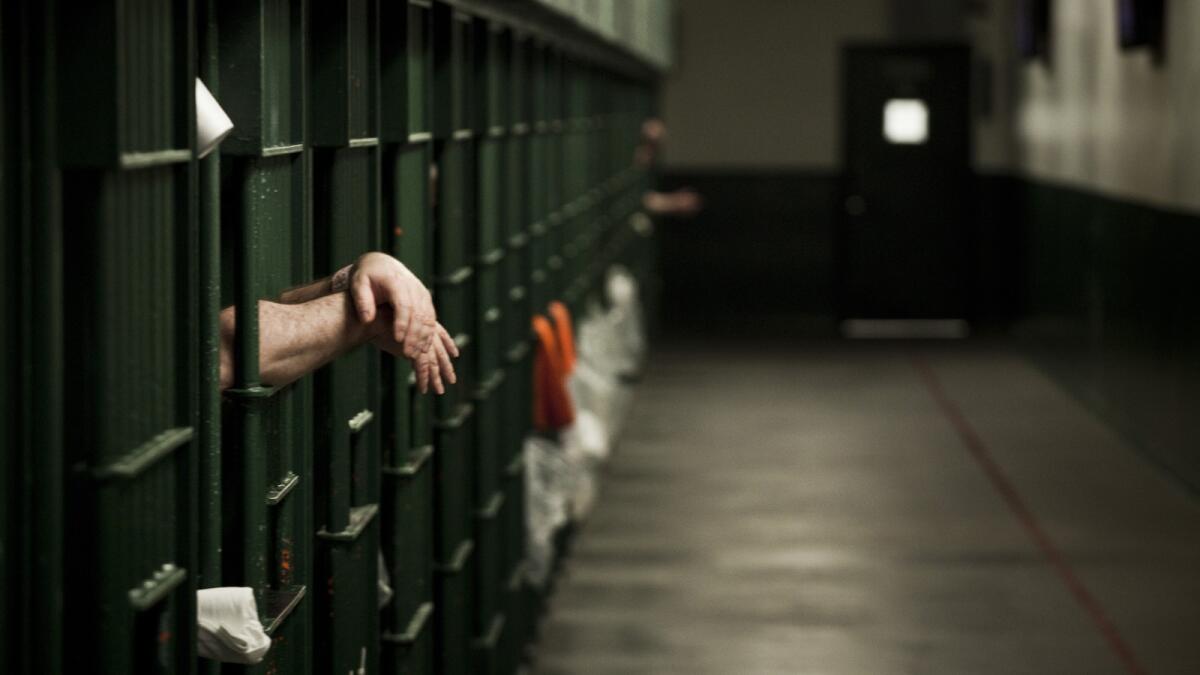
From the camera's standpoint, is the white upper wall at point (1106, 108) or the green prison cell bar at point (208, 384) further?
the white upper wall at point (1106, 108)

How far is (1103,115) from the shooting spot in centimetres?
1060

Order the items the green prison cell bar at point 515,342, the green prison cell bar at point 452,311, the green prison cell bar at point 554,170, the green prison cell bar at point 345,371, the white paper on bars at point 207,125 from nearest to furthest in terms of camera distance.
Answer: the white paper on bars at point 207,125, the green prison cell bar at point 345,371, the green prison cell bar at point 452,311, the green prison cell bar at point 515,342, the green prison cell bar at point 554,170

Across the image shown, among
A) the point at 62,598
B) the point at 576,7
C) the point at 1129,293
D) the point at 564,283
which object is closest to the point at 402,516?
the point at 62,598

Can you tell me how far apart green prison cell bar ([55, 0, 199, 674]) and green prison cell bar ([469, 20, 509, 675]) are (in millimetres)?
2584

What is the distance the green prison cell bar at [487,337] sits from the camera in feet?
16.0

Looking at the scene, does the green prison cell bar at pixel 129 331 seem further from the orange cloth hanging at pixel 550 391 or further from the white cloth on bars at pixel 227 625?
the orange cloth hanging at pixel 550 391

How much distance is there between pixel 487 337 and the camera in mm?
4961

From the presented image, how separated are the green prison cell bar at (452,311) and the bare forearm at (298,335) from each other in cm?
159

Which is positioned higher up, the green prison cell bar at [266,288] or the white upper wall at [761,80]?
the white upper wall at [761,80]

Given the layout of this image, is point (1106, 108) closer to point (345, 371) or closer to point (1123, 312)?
point (1123, 312)

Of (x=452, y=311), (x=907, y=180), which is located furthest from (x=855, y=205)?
(x=452, y=311)

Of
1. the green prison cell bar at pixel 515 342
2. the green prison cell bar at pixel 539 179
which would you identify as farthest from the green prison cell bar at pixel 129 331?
the green prison cell bar at pixel 539 179

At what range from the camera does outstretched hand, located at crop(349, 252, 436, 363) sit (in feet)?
8.27

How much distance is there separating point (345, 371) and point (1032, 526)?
17.0 feet
